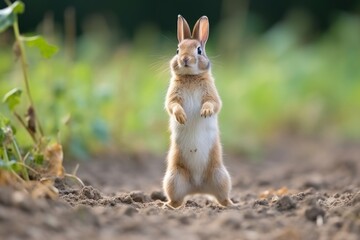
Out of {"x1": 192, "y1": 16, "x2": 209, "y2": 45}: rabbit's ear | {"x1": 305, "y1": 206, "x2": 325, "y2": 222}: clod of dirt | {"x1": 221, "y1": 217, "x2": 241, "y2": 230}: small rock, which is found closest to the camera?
{"x1": 221, "y1": 217, "x2": 241, "y2": 230}: small rock

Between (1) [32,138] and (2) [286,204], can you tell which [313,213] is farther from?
(1) [32,138]

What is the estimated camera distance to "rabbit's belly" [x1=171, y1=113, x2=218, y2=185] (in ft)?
15.7

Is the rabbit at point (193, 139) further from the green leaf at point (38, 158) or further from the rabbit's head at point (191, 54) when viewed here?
the green leaf at point (38, 158)

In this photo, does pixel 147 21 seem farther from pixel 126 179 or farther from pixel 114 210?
pixel 114 210

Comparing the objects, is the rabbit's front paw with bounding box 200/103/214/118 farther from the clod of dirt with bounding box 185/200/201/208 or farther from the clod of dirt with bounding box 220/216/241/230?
the clod of dirt with bounding box 220/216/241/230

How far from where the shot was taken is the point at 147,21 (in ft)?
51.2

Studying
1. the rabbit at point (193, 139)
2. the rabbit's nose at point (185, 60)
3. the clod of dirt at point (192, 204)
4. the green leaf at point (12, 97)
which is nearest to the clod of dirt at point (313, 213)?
the rabbit at point (193, 139)

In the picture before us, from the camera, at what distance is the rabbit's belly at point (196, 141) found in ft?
15.7

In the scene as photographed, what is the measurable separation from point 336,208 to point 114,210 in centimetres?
112

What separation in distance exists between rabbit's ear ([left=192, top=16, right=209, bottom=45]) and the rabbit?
0.21 metres

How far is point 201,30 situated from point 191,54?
12.2 inches

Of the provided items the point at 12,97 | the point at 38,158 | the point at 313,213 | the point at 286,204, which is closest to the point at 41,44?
the point at 12,97

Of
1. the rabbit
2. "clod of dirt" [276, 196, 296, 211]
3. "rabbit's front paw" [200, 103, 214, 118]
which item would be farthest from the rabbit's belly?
"clod of dirt" [276, 196, 296, 211]

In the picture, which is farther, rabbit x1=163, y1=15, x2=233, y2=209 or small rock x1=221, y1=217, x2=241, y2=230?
rabbit x1=163, y1=15, x2=233, y2=209
